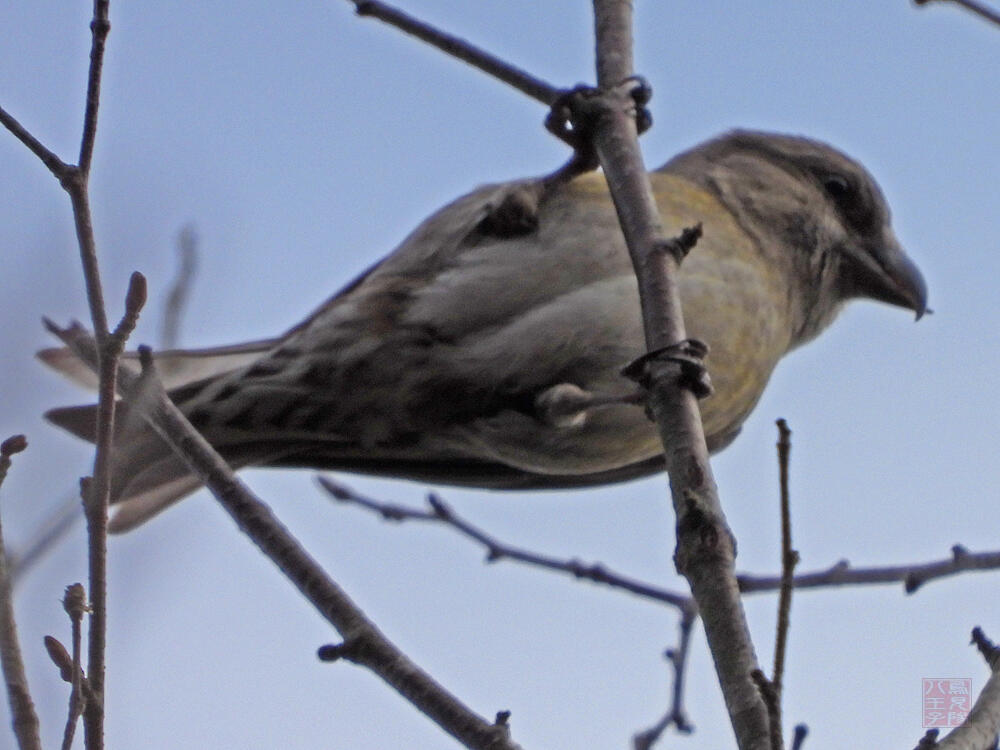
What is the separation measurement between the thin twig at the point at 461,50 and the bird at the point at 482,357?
58 centimetres

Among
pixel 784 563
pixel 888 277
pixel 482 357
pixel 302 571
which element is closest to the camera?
pixel 784 563

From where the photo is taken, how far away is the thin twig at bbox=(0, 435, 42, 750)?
1619mm

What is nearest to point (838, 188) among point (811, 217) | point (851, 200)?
point (851, 200)

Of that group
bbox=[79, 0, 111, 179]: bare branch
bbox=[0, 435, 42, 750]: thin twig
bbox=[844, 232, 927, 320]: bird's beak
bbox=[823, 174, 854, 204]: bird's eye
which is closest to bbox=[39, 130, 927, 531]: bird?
bbox=[844, 232, 927, 320]: bird's beak

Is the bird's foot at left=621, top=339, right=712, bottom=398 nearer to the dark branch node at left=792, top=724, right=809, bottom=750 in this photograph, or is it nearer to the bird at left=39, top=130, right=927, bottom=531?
the dark branch node at left=792, top=724, right=809, bottom=750

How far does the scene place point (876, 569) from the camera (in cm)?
274

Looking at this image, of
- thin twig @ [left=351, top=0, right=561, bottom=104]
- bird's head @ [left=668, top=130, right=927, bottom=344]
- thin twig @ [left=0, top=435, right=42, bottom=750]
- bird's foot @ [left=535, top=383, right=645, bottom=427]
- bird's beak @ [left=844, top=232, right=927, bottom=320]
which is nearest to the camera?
thin twig @ [left=0, top=435, right=42, bottom=750]

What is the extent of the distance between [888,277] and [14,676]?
3.34 m

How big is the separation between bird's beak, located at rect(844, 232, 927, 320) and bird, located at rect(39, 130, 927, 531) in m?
0.43

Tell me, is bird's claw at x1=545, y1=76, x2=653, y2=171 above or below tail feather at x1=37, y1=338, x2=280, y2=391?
above

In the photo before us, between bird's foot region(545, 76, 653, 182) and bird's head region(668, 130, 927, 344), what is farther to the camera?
bird's head region(668, 130, 927, 344)

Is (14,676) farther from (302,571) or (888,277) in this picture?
(888,277)

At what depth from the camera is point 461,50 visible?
3033 millimetres

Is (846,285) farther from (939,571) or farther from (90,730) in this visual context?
(90,730)
